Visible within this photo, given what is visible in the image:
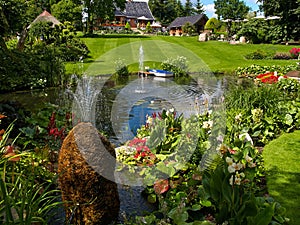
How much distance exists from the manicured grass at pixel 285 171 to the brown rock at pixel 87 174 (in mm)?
2181

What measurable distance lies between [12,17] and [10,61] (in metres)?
3.87

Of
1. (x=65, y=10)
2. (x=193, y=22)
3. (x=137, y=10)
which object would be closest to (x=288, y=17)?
(x=65, y=10)

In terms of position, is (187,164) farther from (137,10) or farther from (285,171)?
(137,10)

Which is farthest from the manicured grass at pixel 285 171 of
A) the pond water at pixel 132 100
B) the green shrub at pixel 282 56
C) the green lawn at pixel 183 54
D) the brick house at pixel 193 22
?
the brick house at pixel 193 22

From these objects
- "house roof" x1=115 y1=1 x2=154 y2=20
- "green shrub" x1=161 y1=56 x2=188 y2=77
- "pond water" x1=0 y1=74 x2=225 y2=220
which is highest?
"house roof" x1=115 y1=1 x2=154 y2=20

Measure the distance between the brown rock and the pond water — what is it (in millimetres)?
667

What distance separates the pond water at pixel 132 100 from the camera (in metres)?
7.11

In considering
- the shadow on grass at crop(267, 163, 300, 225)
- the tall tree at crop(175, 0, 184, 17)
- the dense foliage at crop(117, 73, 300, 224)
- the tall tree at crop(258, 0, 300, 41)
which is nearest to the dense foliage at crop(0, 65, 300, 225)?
the dense foliage at crop(117, 73, 300, 224)

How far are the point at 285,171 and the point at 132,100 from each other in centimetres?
766

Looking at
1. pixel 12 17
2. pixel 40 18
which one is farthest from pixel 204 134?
pixel 40 18

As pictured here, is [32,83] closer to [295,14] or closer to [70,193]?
[70,193]

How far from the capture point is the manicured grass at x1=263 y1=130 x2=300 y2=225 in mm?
4172

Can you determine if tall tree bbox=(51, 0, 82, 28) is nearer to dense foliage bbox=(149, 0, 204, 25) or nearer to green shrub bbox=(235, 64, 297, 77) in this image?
green shrub bbox=(235, 64, 297, 77)

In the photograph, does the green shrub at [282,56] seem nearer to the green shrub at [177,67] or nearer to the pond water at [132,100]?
the green shrub at [177,67]
